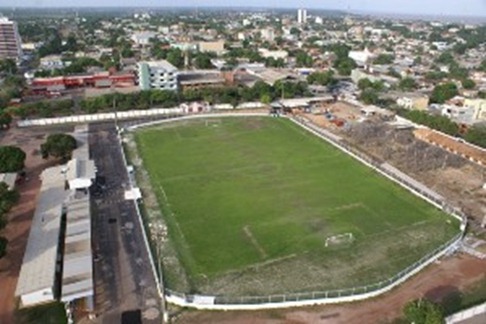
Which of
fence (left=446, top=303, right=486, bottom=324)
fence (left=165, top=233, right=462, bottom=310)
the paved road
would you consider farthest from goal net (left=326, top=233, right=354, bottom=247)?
the paved road

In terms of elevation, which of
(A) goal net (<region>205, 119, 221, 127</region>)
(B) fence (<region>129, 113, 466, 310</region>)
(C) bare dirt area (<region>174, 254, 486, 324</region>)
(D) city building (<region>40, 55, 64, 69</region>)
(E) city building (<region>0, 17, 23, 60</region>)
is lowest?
(C) bare dirt area (<region>174, 254, 486, 324</region>)

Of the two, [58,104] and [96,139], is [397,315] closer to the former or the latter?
[96,139]

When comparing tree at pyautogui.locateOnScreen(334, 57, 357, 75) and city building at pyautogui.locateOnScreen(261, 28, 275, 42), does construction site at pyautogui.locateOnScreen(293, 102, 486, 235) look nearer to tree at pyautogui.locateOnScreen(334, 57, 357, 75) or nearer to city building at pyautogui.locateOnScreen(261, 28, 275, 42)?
tree at pyautogui.locateOnScreen(334, 57, 357, 75)

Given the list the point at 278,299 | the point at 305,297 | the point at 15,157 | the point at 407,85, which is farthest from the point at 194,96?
the point at 305,297

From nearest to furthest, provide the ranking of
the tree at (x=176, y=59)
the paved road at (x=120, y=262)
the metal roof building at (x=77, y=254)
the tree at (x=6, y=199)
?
1. the metal roof building at (x=77, y=254)
2. the paved road at (x=120, y=262)
3. the tree at (x=6, y=199)
4. the tree at (x=176, y=59)

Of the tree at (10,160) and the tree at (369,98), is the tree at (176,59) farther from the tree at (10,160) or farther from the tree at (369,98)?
the tree at (10,160)

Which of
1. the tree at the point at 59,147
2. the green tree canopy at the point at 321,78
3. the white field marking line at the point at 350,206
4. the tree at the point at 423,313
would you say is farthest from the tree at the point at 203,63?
the tree at the point at 423,313
